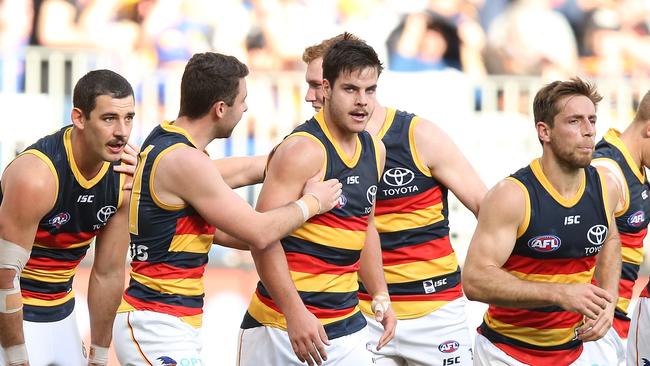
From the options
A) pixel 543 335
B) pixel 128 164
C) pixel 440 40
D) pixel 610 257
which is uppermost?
pixel 440 40

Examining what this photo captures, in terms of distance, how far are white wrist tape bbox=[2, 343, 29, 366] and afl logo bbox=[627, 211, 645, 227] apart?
3408mm

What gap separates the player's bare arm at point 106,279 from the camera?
20.9 ft

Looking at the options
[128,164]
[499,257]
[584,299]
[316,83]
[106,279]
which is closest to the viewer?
[584,299]

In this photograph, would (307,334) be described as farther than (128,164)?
No

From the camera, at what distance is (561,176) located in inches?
236

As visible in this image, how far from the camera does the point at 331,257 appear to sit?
5871 mm

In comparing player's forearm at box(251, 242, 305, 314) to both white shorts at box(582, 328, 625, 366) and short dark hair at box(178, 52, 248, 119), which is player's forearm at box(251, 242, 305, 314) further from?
white shorts at box(582, 328, 625, 366)

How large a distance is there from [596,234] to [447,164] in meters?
1.06

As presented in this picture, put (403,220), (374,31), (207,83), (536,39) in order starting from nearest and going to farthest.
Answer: (207,83) < (403,220) < (374,31) < (536,39)

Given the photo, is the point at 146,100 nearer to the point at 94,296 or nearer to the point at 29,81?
the point at 29,81

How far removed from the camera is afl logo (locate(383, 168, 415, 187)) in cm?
673

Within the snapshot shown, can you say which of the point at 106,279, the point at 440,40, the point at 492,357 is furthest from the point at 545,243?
the point at 440,40

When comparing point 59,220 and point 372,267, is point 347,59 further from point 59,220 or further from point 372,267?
point 59,220

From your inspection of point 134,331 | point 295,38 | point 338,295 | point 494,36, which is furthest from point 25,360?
point 494,36
